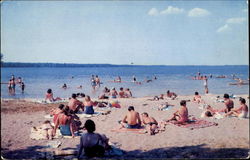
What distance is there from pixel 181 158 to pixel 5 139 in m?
5.03

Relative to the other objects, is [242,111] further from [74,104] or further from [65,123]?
[74,104]

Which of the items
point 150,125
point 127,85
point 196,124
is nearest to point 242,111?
point 196,124

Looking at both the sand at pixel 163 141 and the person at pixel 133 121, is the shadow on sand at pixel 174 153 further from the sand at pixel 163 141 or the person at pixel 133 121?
the person at pixel 133 121

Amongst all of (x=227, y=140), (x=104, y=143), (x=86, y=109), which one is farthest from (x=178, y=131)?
(x=86, y=109)

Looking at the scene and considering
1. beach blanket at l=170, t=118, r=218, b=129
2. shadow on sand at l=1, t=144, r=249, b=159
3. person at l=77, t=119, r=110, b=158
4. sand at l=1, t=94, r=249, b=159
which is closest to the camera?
person at l=77, t=119, r=110, b=158

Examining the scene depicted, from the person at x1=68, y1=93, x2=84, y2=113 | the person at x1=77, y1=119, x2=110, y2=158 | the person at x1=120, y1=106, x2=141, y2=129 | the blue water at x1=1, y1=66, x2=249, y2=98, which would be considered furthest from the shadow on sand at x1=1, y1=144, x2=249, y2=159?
the blue water at x1=1, y1=66, x2=249, y2=98

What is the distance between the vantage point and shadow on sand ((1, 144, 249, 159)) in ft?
19.6

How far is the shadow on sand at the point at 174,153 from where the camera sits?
5.98 meters

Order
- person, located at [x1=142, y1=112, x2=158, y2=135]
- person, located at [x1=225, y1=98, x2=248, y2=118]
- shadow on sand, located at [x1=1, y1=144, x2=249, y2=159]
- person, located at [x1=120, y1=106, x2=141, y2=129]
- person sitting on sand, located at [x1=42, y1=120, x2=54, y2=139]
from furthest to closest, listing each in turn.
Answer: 1. person, located at [x1=225, y1=98, x2=248, y2=118]
2. person, located at [x1=120, y1=106, x2=141, y2=129]
3. person, located at [x1=142, y1=112, x2=158, y2=135]
4. person sitting on sand, located at [x1=42, y1=120, x2=54, y2=139]
5. shadow on sand, located at [x1=1, y1=144, x2=249, y2=159]

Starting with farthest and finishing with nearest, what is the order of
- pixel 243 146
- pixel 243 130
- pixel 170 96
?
pixel 170 96, pixel 243 130, pixel 243 146

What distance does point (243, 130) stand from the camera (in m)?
8.20

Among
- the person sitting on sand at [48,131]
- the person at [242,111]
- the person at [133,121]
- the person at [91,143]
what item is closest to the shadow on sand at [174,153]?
the person at [91,143]

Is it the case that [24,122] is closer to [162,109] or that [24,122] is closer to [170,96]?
[162,109]

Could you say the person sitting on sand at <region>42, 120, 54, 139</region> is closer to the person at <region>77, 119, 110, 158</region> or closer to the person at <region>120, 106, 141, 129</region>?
the person at <region>77, 119, 110, 158</region>
